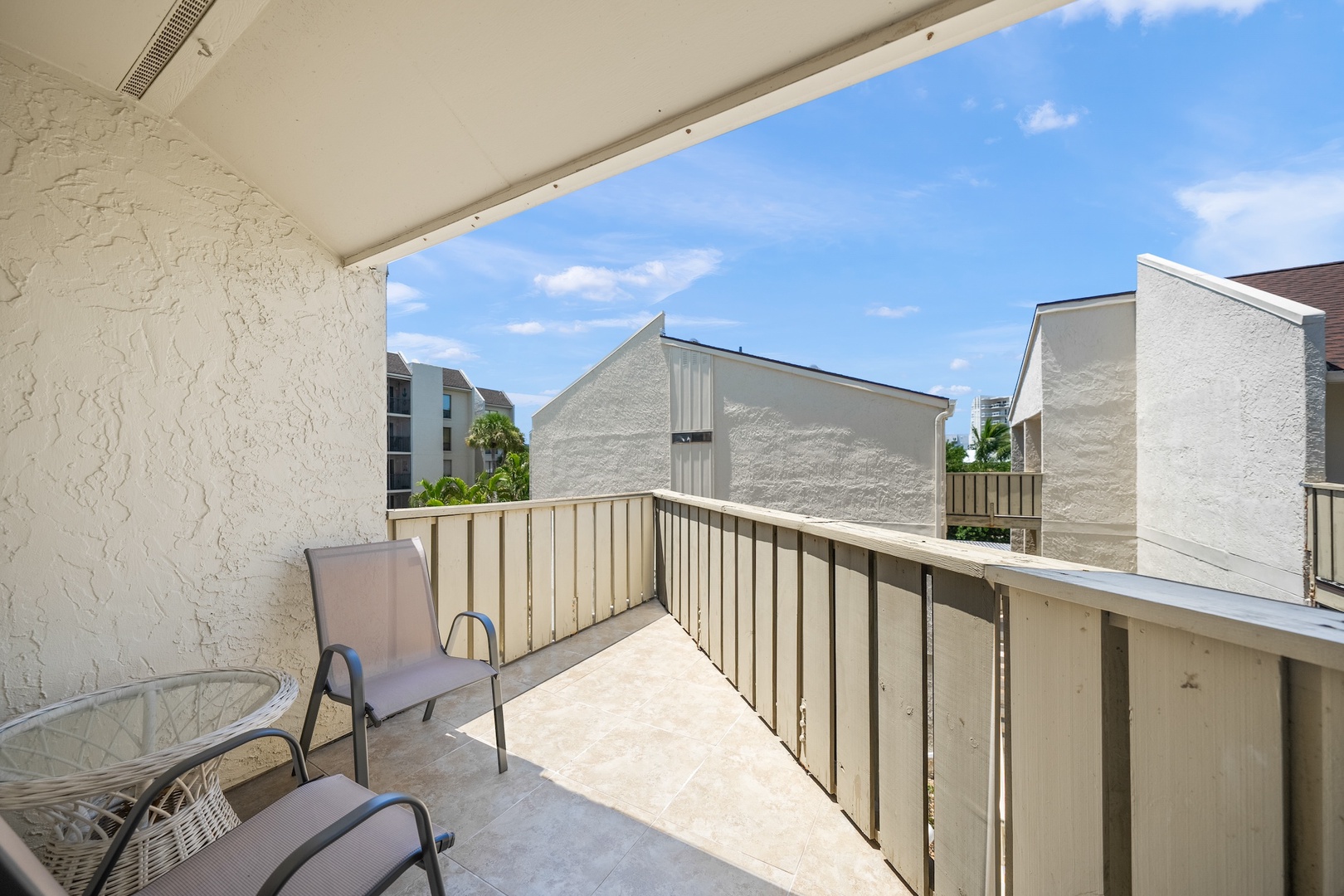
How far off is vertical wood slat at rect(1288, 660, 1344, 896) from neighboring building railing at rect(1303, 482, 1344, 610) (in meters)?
6.40

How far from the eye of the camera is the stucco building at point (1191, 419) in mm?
5188

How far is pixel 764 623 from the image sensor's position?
2338 mm

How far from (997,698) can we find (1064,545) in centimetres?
1051

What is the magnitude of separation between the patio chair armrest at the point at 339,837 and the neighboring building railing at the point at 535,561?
5.72 feet

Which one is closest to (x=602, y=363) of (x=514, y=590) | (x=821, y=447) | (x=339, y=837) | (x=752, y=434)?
(x=752, y=434)

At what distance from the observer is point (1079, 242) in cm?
1891

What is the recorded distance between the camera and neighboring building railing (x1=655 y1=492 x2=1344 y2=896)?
655 millimetres

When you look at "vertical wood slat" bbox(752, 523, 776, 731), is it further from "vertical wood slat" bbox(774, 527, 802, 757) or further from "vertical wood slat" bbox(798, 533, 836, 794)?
"vertical wood slat" bbox(798, 533, 836, 794)

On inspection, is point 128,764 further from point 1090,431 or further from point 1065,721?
point 1090,431

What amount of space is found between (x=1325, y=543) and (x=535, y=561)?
283 inches

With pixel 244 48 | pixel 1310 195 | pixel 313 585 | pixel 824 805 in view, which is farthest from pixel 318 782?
pixel 1310 195

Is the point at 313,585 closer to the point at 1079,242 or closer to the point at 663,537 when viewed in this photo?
the point at 663,537

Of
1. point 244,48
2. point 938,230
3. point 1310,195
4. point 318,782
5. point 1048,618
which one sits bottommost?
point 318,782

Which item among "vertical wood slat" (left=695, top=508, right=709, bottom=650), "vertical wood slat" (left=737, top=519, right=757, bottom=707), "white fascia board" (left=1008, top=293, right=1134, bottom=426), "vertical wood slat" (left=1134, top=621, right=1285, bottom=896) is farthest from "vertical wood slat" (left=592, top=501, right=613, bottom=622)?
"white fascia board" (left=1008, top=293, right=1134, bottom=426)
